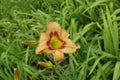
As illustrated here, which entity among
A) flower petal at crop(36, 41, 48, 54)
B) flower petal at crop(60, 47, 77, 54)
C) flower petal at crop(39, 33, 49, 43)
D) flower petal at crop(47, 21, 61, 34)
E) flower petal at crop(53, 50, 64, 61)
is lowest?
flower petal at crop(53, 50, 64, 61)

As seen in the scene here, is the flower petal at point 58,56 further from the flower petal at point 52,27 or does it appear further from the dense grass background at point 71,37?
the dense grass background at point 71,37

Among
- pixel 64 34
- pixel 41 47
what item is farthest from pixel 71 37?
pixel 41 47

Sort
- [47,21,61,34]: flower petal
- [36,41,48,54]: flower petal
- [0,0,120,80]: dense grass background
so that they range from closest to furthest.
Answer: [36,41,48,54]: flower petal → [47,21,61,34]: flower petal → [0,0,120,80]: dense grass background

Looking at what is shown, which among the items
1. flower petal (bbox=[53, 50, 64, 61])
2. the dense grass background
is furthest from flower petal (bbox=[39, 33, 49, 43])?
the dense grass background

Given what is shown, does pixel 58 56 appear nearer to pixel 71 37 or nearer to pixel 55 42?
pixel 55 42

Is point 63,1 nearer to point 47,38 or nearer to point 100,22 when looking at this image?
point 100,22

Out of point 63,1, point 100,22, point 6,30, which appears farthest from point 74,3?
point 6,30

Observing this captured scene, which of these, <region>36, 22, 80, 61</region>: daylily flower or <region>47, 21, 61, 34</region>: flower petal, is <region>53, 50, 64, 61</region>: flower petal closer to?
<region>36, 22, 80, 61</region>: daylily flower
